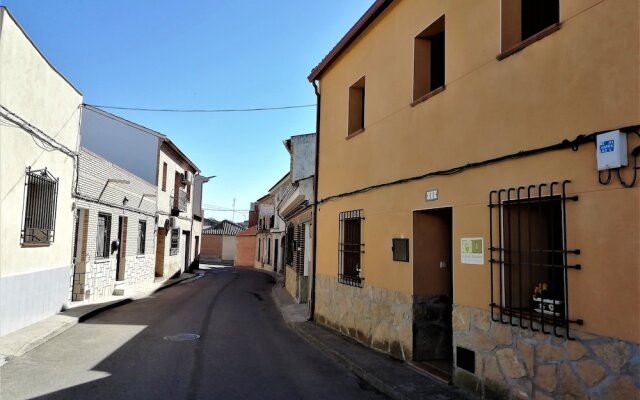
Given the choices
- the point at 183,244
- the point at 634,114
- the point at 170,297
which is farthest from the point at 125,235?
the point at 634,114

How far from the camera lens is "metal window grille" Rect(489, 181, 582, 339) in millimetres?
4176

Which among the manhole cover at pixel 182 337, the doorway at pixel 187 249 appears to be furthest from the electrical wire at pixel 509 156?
the doorway at pixel 187 249

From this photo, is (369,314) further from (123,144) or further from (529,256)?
(123,144)

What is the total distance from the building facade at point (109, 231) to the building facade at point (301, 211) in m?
5.30

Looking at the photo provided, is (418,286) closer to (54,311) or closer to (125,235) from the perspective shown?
(54,311)

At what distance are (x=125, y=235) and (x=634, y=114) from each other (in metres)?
15.3

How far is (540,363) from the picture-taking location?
418 cm

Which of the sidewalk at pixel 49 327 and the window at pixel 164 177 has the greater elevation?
the window at pixel 164 177

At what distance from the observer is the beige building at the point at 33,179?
764cm

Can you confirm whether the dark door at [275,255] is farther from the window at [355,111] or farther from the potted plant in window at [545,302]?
the potted plant in window at [545,302]

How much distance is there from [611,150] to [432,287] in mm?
3360

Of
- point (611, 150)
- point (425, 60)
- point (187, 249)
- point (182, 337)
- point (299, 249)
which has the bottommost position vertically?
point (182, 337)

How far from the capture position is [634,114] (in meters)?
3.49

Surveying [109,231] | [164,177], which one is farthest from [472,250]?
[164,177]
